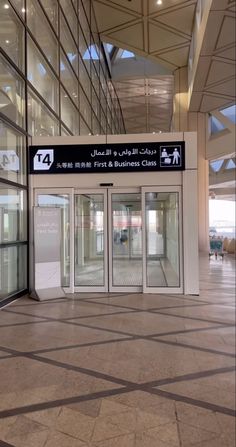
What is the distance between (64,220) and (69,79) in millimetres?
4875

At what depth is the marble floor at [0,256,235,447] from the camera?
2.35 meters

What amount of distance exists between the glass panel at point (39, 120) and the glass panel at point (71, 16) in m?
3.41

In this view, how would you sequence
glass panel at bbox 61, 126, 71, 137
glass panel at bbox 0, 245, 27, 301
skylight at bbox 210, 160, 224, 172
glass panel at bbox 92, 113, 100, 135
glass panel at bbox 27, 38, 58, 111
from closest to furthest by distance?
glass panel at bbox 0, 245, 27, 301
glass panel at bbox 27, 38, 58, 111
glass panel at bbox 61, 126, 71, 137
glass panel at bbox 92, 113, 100, 135
skylight at bbox 210, 160, 224, 172

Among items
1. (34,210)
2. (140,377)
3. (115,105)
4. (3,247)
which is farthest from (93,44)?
(140,377)

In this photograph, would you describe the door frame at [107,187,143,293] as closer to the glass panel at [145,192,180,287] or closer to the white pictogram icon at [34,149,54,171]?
the glass panel at [145,192,180,287]

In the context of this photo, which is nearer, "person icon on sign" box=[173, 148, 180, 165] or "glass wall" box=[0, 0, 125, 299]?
"glass wall" box=[0, 0, 125, 299]

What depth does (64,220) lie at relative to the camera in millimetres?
Result: 7562

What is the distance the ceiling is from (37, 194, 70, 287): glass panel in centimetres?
630

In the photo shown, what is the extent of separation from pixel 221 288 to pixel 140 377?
5291mm

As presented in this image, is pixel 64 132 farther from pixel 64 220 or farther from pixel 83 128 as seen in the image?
pixel 64 220

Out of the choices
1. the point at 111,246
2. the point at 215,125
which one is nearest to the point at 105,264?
the point at 111,246

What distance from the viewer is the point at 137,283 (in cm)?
738

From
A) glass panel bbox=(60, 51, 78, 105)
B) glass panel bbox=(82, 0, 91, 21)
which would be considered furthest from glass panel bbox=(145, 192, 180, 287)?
glass panel bbox=(82, 0, 91, 21)

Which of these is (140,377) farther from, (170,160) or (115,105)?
(115,105)
